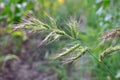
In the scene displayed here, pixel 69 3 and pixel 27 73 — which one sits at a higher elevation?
pixel 69 3

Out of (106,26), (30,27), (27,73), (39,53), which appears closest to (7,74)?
(27,73)

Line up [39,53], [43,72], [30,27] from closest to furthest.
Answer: [30,27] → [43,72] → [39,53]

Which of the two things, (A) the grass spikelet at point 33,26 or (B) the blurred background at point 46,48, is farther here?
(B) the blurred background at point 46,48

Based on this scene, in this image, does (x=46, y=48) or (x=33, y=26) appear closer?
(x=33, y=26)

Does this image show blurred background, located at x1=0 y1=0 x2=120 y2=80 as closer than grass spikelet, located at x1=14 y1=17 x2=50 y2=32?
No

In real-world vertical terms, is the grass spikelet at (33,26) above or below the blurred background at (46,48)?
above

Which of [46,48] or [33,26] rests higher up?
[33,26]

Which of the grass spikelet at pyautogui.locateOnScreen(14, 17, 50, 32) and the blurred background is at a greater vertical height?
the grass spikelet at pyautogui.locateOnScreen(14, 17, 50, 32)

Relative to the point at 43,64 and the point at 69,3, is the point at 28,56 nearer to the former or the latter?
the point at 43,64
